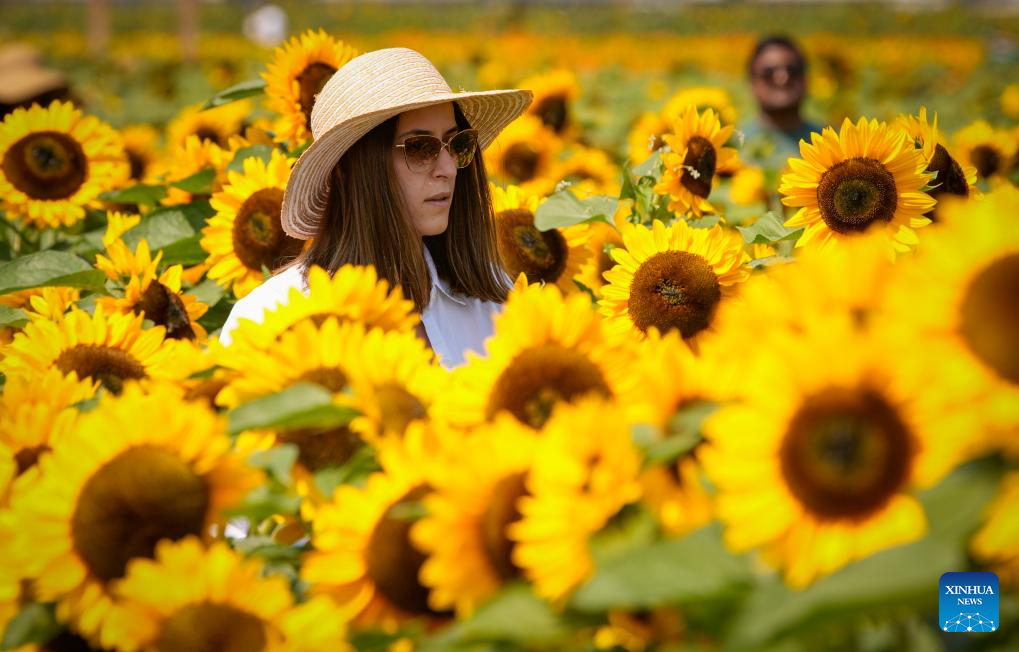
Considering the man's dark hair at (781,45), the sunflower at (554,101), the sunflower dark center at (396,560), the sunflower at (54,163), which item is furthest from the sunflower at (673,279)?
the man's dark hair at (781,45)

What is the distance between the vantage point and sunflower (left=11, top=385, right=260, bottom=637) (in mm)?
1152

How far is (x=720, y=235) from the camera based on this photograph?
1.96 meters

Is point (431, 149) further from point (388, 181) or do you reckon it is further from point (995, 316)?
point (995, 316)

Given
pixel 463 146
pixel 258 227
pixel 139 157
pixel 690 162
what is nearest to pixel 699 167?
pixel 690 162

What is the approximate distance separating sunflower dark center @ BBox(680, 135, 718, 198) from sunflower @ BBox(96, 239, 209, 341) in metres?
1.06

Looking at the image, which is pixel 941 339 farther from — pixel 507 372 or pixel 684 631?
pixel 507 372

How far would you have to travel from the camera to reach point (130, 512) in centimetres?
116

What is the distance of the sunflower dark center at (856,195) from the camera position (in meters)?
1.89

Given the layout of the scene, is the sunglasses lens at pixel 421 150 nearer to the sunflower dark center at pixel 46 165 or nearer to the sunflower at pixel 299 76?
the sunflower at pixel 299 76

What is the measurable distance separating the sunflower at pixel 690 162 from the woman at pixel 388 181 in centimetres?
Result: 44

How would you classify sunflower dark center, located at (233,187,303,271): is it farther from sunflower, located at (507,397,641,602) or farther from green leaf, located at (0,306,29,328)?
sunflower, located at (507,397,641,602)

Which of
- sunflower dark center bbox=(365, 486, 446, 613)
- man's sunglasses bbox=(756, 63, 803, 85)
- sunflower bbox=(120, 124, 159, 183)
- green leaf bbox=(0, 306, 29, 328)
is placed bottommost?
sunflower dark center bbox=(365, 486, 446, 613)

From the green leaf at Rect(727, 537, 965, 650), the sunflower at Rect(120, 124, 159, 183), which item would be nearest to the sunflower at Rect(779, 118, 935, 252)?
the green leaf at Rect(727, 537, 965, 650)

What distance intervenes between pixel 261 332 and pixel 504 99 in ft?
4.90
